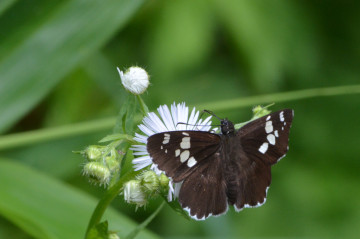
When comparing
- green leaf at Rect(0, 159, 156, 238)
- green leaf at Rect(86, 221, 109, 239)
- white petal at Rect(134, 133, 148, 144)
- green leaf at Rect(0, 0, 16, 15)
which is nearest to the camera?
green leaf at Rect(86, 221, 109, 239)

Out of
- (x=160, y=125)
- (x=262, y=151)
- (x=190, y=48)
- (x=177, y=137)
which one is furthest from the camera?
(x=190, y=48)

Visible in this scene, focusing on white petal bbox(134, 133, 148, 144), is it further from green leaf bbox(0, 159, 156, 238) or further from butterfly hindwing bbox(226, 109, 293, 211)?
green leaf bbox(0, 159, 156, 238)

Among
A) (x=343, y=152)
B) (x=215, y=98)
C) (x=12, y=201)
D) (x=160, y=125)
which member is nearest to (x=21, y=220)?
(x=12, y=201)

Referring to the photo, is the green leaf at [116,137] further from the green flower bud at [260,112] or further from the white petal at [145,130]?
the green flower bud at [260,112]

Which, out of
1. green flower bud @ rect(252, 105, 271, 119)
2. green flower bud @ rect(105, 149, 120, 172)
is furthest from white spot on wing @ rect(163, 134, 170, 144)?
green flower bud @ rect(252, 105, 271, 119)

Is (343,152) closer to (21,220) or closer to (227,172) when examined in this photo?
(227,172)

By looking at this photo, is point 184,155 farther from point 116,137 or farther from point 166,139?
point 116,137

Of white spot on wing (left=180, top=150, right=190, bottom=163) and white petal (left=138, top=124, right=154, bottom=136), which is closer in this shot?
white spot on wing (left=180, top=150, right=190, bottom=163)
